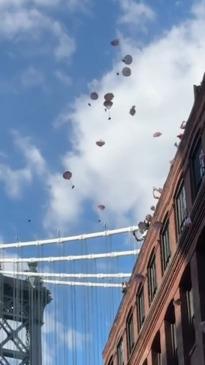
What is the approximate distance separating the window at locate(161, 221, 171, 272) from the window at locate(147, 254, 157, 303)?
1476 millimetres

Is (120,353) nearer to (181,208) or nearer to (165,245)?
(165,245)

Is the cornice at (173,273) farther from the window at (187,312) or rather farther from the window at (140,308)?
the window at (140,308)

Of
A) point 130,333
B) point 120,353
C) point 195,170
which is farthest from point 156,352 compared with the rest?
point 195,170

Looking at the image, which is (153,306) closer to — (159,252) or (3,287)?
(159,252)

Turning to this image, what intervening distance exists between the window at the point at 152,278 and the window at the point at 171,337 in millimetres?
2272

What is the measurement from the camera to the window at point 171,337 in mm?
36031

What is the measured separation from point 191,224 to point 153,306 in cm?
613

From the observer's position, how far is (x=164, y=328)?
36.6 meters

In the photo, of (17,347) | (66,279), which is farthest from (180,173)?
(17,347)

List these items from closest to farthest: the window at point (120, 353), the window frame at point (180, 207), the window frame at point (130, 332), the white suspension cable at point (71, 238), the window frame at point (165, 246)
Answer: the window frame at point (180, 207) → the window frame at point (165, 246) → the window frame at point (130, 332) → the window at point (120, 353) → the white suspension cable at point (71, 238)

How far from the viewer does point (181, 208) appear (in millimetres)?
35344

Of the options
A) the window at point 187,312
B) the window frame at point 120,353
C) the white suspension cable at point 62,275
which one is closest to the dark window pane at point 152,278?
the window at point 187,312

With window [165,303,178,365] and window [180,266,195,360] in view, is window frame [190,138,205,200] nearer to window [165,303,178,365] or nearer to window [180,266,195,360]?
window [180,266,195,360]

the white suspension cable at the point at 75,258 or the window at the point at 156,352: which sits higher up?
the white suspension cable at the point at 75,258
